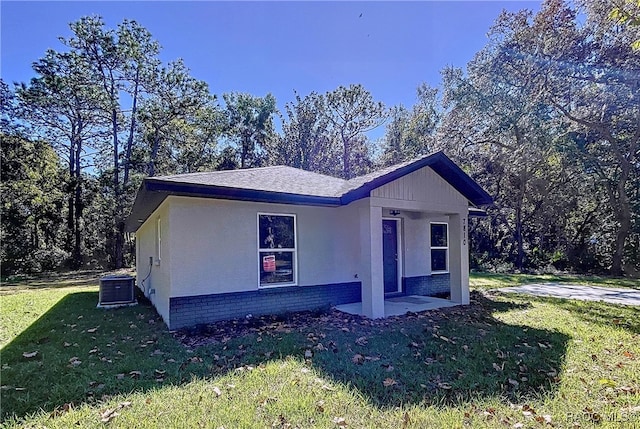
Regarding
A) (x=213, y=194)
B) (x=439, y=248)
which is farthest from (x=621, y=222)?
(x=213, y=194)

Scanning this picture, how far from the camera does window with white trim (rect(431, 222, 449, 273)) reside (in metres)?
11.1

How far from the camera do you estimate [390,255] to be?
33.6 ft

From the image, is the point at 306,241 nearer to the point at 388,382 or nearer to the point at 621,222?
the point at 388,382

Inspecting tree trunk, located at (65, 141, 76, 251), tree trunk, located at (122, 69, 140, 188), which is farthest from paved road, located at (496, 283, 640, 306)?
tree trunk, located at (65, 141, 76, 251)

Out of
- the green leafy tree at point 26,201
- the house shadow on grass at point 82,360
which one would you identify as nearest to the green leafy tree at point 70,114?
the green leafy tree at point 26,201

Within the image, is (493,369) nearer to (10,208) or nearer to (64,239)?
(10,208)

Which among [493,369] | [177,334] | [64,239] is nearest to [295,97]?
[64,239]

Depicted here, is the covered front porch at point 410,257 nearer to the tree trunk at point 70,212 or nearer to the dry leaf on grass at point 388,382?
the dry leaf on grass at point 388,382

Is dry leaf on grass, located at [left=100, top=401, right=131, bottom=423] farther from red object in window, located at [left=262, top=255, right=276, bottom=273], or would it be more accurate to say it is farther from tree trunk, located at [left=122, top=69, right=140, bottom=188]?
tree trunk, located at [left=122, top=69, right=140, bottom=188]

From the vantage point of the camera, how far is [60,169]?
24781 millimetres

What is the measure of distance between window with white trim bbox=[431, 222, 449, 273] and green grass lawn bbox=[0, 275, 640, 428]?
3.55 metres

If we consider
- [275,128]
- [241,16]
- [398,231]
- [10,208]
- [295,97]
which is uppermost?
[295,97]

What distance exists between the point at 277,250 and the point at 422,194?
138 inches

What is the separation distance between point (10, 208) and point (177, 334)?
21.4 meters
